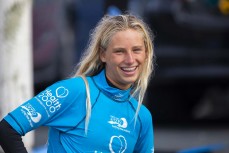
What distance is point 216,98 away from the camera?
11.8 metres

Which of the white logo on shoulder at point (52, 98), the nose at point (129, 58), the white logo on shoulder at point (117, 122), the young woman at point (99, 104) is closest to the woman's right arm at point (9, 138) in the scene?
the young woman at point (99, 104)

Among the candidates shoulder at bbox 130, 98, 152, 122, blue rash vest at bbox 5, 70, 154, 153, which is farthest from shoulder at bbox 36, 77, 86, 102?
shoulder at bbox 130, 98, 152, 122

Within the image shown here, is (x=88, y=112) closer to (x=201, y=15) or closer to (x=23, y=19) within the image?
(x=23, y=19)

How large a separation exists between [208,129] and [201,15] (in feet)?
6.13

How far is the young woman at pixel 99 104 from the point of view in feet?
11.8

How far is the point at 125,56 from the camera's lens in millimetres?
3664

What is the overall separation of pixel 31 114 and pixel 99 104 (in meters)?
0.31

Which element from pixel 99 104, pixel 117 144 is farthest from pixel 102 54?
pixel 117 144

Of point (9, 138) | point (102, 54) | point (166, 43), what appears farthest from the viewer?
point (166, 43)

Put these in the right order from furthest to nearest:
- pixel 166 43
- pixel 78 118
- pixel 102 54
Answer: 1. pixel 166 43
2. pixel 102 54
3. pixel 78 118

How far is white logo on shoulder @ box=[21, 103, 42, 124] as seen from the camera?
3557mm

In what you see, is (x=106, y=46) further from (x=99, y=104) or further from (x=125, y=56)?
(x=99, y=104)

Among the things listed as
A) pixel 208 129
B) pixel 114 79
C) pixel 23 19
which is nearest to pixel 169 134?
pixel 208 129

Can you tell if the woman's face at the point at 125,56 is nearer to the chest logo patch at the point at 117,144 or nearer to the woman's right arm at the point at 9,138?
the chest logo patch at the point at 117,144
